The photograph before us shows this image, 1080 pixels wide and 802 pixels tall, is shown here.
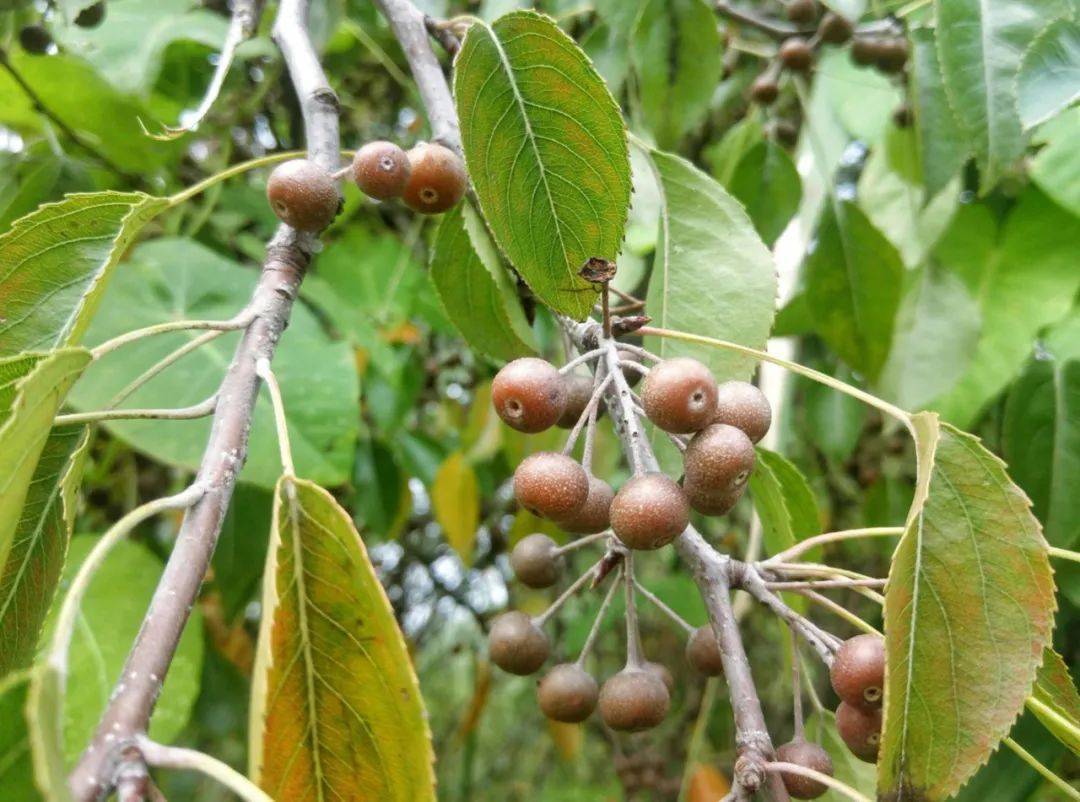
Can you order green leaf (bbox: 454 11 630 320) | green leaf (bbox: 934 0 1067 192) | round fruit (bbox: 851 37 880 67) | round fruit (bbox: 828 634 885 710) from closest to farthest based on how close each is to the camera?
1. round fruit (bbox: 828 634 885 710)
2. green leaf (bbox: 454 11 630 320)
3. green leaf (bbox: 934 0 1067 192)
4. round fruit (bbox: 851 37 880 67)

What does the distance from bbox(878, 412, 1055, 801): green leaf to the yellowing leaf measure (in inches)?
57.2

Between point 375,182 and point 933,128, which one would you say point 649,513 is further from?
point 933,128

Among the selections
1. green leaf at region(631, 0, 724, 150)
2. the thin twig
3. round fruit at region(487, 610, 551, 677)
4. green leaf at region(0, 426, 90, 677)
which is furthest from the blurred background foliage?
the thin twig

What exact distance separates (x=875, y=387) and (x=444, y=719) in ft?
11.7

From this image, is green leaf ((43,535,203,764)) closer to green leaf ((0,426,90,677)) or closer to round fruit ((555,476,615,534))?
green leaf ((0,426,90,677))

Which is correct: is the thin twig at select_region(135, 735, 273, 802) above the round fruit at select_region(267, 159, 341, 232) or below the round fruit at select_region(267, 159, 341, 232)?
below

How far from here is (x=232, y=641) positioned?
2.59m

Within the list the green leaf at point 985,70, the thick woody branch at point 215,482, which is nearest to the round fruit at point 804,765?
the thick woody branch at point 215,482

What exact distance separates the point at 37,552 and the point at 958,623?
73cm

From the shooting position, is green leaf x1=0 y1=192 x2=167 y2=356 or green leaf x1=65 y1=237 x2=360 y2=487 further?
green leaf x1=65 y1=237 x2=360 y2=487

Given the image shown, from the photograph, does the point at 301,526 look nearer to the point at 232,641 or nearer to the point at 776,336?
the point at 776,336

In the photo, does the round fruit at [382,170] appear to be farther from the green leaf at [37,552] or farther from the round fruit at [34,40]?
the round fruit at [34,40]

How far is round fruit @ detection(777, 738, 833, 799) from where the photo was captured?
712 millimetres

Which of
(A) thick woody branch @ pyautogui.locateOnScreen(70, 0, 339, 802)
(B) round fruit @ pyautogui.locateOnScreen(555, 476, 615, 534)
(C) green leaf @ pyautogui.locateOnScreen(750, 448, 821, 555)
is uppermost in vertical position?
(A) thick woody branch @ pyautogui.locateOnScreen(70, 0, 339, 802)
